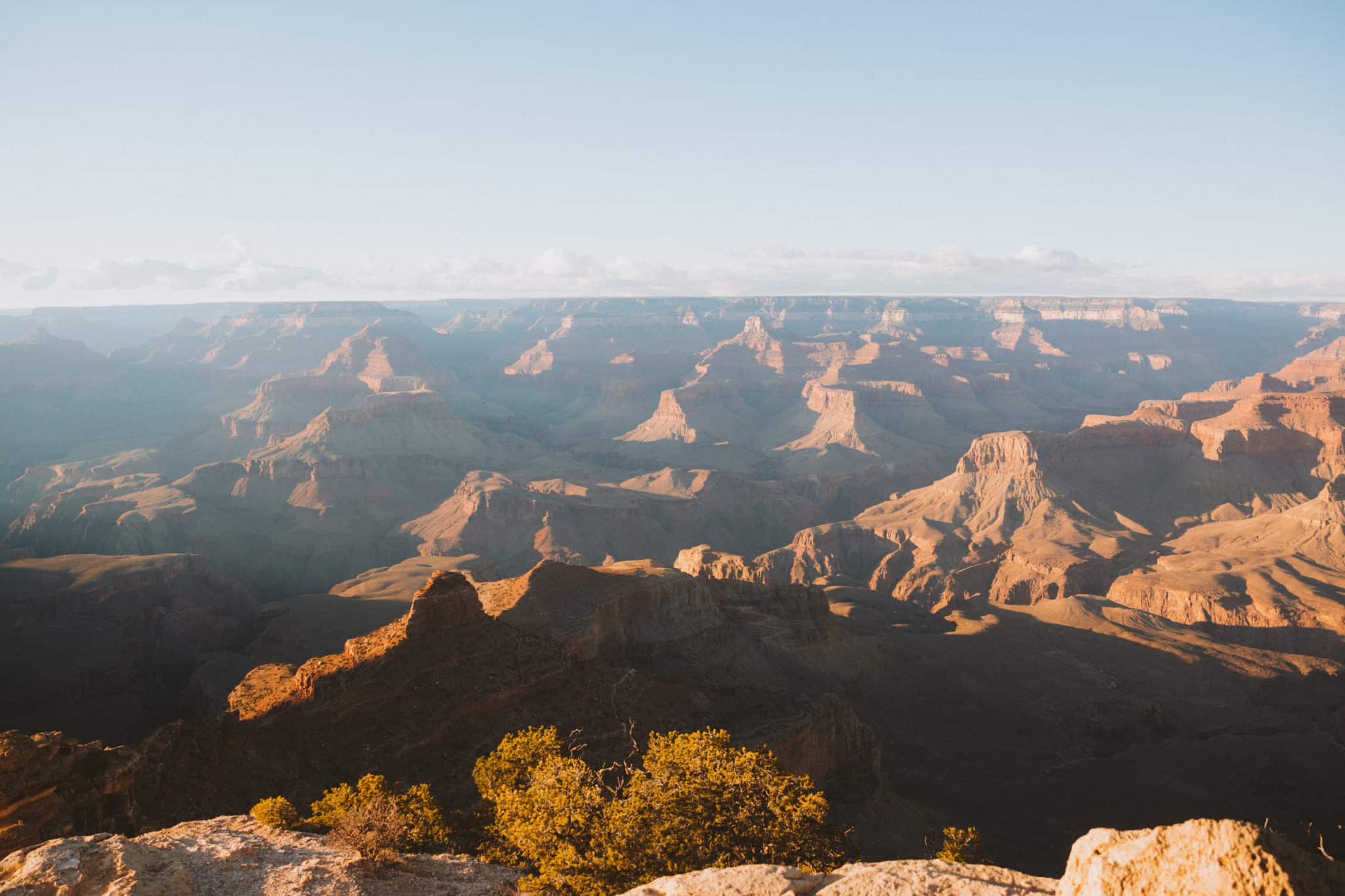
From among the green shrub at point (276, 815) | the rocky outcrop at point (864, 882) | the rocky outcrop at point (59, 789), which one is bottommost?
the green shrub at point (276, 815)

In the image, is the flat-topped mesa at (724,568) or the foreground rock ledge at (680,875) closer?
the foreground rock ledge at (680,875)

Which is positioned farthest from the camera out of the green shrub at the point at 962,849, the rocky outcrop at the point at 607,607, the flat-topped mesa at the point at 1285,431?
the flat-topped mesa at the point at 1285,431

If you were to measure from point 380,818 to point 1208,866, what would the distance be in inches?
803

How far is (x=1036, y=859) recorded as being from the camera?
45250 mm

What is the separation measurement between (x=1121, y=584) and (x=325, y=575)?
118 m

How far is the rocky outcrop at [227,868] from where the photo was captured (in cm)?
1841

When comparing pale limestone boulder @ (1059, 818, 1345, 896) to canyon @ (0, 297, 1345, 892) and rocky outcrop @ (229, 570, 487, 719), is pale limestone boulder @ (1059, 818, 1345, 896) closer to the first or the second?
canyon @ (0, 297, 1345, 892)

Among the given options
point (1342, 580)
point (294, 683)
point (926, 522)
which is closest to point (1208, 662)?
point (1342, 580)

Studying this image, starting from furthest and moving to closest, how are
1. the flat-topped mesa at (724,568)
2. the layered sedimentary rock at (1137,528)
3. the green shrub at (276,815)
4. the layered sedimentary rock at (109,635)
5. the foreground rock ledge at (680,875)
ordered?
1. the layered sedimentary rock at (1137,528)
2. the flat-topped mesa at (724,568)
3. the layered sedimentary rock at (109,635)
4. the green shrub at (276,815)
5. the foreground rock ledge at (680,875)

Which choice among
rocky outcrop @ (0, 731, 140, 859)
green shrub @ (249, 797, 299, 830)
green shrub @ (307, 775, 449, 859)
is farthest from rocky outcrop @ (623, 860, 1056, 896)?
rocky outcrop @ (0, 731, 140, 859)

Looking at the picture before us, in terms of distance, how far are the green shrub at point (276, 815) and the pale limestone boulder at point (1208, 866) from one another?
77.7ft

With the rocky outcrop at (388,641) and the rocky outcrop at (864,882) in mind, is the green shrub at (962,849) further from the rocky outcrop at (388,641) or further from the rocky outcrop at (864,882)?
the rocky outcrop at (388,641)

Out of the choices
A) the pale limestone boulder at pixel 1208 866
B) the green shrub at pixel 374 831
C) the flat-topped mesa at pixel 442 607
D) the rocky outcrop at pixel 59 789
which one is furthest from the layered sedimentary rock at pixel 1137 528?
the pale limestone boulder at pixel 1208 866

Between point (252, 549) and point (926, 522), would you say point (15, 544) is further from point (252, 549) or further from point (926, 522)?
point (926, 522)
